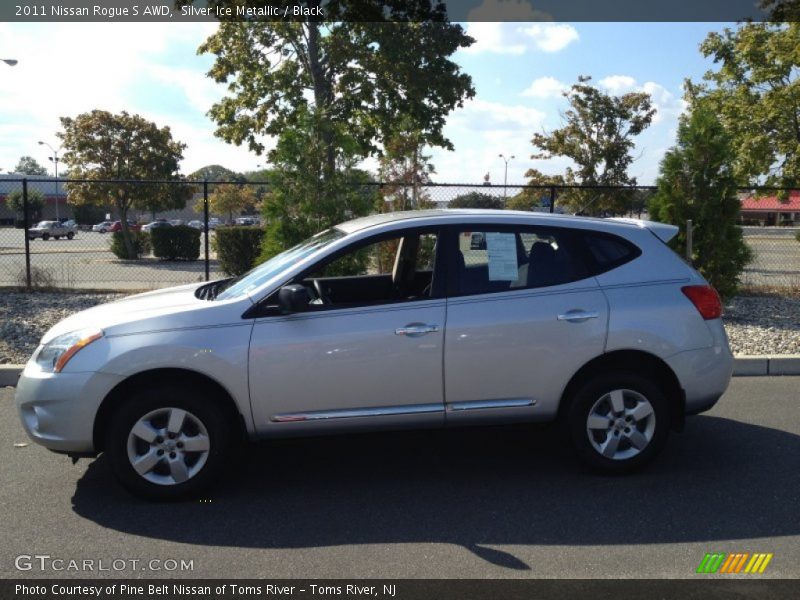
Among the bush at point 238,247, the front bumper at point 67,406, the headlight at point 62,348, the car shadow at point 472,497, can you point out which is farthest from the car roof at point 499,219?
the bush at point 238,247

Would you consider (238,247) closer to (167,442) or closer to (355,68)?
(355,68)

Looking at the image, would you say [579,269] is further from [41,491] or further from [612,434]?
[41,491]

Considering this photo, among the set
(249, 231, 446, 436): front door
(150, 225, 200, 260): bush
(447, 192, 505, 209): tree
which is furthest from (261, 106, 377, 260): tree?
(150, 225, 200, 260): bush

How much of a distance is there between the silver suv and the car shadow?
281 millimetres

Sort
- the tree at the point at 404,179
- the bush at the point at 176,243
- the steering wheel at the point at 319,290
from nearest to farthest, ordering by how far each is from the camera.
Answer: the steering wheel at the point at 319,290 < the tree at the point at 404,179 < the bush at the point at 176,243

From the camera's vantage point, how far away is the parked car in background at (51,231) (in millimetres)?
48344

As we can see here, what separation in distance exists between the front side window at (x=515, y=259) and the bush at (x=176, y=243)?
1893 centimetres

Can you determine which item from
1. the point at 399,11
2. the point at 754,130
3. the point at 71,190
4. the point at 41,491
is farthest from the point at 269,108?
the point at 41,491

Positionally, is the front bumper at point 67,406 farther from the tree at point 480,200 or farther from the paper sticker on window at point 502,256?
the tree at point 480,200

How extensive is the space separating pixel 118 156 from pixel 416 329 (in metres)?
24.7

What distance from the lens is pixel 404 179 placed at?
1492 centimetres

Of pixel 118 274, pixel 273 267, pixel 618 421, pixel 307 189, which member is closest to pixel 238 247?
pixel 118 274

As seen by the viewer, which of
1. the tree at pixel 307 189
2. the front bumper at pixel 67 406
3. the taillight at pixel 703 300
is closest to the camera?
the front bumper at pixel 67 406

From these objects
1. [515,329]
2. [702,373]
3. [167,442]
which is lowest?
[167,442]
